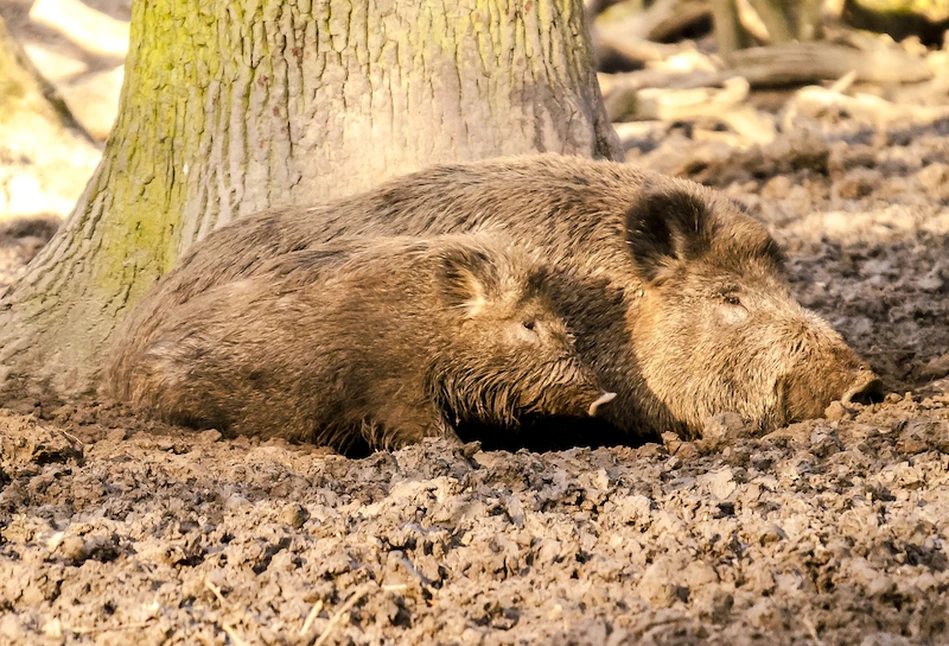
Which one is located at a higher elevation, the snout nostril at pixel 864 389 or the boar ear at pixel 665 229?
the boar ear at pixel 665 229

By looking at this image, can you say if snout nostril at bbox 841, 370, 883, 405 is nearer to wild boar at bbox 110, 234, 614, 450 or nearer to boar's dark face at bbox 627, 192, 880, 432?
boar's dark face at bbox 627, 192, 880, 432

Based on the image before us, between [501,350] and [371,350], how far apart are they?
558mm

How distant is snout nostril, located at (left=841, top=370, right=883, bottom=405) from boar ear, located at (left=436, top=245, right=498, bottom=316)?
5.08ft

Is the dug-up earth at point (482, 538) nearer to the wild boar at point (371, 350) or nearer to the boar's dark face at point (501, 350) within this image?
the wild boar at point (371, 350)

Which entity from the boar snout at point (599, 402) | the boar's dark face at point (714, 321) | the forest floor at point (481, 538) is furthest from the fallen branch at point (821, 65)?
the boar snout at point (599, 402)

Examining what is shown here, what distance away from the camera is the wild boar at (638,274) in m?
5.53

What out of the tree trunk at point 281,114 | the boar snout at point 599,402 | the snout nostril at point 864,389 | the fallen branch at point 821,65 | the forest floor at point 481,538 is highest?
the tree trunk at point 281,114

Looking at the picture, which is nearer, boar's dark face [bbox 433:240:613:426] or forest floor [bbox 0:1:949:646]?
forest floor [bbox 0:1:949:646]

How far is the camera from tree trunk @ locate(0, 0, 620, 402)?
6.05 m

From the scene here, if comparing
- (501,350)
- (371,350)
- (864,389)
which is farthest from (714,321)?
(371,350)

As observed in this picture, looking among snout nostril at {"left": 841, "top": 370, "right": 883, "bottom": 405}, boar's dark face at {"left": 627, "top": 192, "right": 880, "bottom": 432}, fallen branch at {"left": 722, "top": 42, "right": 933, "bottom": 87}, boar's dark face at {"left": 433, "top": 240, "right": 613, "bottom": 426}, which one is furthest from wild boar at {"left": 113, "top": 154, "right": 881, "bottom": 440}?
fallen branch at {"left": 722, "top": 42, "right": 933, "bottom": 87}

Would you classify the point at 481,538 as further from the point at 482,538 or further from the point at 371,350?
the point at 371,350

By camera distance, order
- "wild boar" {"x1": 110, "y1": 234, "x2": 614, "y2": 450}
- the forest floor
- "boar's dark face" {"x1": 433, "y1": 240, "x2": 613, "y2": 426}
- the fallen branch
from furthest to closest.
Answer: the fallen branch < "boar's dark face" {"x1": 433, "y1": 240, "x2": 613, "y2": 426} < "wild boar" {"x1": 110, "y1": 234, "x2": 614, "y2": 450} < the forest floor

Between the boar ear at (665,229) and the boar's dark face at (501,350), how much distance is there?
56 cm
